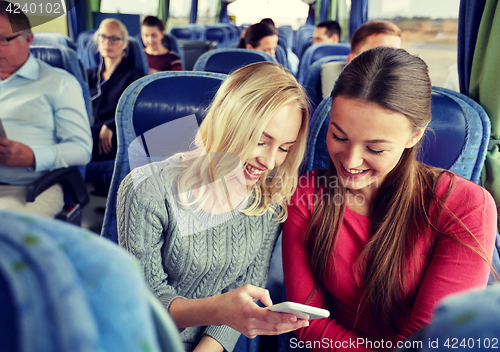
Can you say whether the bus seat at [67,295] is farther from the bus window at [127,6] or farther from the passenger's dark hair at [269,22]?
the bus window at [127,6]

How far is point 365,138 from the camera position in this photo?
0.83m

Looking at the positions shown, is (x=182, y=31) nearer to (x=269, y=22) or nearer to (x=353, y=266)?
(x=269, y=22)

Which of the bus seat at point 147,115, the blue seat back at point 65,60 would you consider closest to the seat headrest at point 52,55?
the blue seat back at point 65,60

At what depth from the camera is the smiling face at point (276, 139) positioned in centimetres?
88

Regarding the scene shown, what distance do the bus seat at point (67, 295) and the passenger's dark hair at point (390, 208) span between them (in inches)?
28.2

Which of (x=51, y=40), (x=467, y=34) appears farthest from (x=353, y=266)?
(x=51, y=40)

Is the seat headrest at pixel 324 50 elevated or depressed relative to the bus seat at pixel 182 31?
depressed

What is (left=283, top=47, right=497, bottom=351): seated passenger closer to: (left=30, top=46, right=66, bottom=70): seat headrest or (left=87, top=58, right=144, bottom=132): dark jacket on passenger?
(left=30, top=46, right=66, bottom=70): seat headrest

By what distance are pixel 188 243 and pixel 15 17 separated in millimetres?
1403

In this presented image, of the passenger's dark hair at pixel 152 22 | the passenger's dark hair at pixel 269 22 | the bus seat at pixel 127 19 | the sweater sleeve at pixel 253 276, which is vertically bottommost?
the sweater sleeve at pixel 253 276

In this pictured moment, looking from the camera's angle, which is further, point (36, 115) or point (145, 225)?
point (36, 115)

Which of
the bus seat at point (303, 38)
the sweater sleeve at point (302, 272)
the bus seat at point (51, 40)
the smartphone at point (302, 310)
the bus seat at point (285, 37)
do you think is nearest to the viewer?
the smartphone at point (302, 310)

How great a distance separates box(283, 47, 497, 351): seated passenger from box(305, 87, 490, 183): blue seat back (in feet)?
0.49

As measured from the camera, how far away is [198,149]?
995 mm
